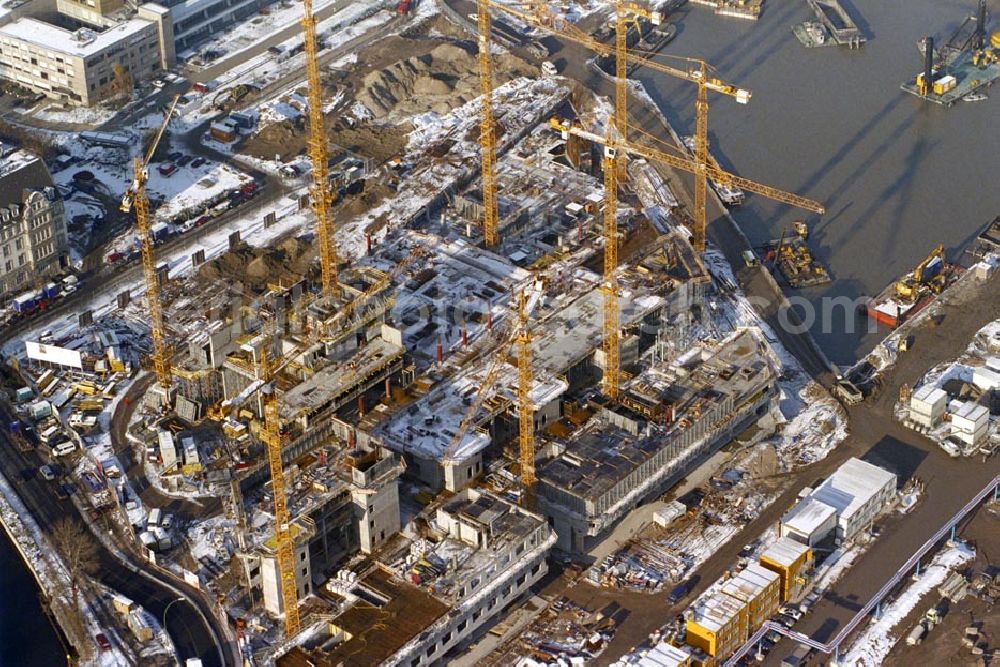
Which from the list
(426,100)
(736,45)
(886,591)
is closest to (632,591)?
(886,591)

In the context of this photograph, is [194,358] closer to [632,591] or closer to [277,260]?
[277,260]

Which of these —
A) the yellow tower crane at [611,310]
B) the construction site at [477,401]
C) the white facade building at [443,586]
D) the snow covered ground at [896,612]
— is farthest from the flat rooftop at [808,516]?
the yellow tower crane at [611,310]

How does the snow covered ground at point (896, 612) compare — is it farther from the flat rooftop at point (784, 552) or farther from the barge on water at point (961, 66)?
the barge on water at point (961, 66)

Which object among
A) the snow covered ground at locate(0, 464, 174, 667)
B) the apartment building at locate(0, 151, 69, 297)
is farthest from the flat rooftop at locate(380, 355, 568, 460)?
the apartment building at locate(0, 151, 69, 297)

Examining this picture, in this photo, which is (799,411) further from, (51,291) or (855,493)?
(51,291)

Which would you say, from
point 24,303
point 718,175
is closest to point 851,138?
point 718,175
